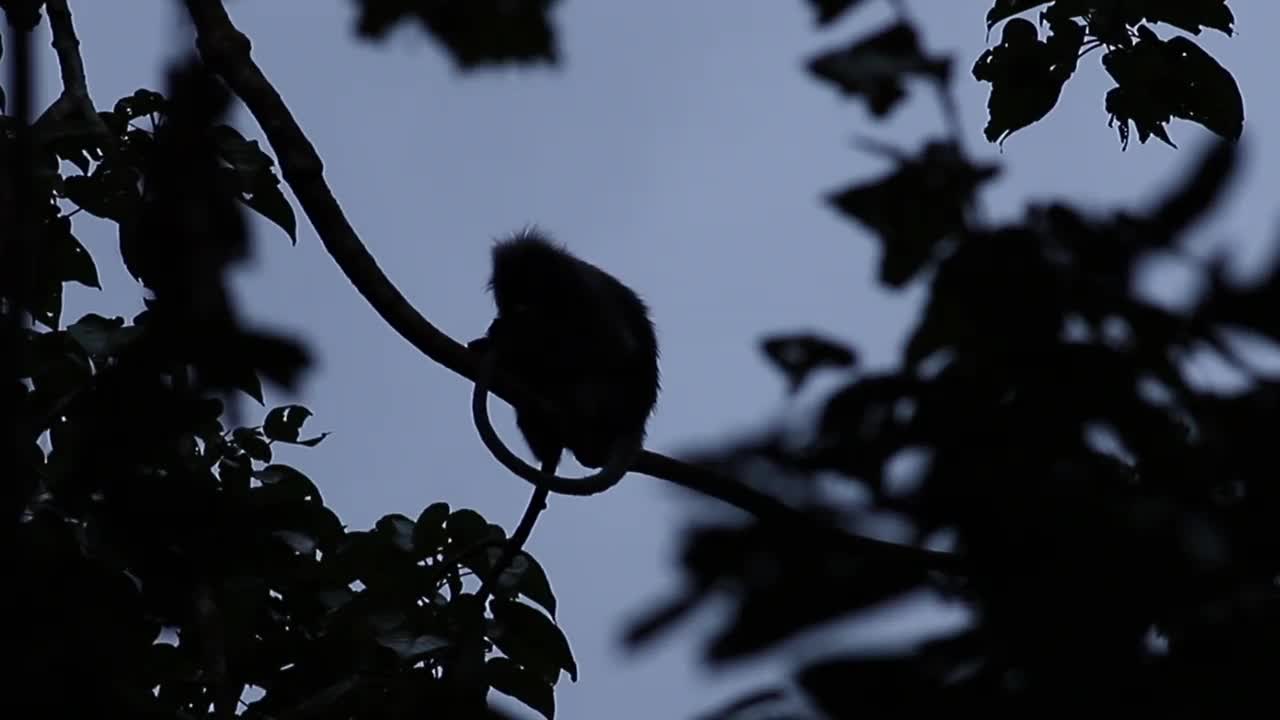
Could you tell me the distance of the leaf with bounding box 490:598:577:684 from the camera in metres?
4.15

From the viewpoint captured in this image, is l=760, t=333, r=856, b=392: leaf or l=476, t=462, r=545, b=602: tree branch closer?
l=760, t=333, r=856, b=392: leaf

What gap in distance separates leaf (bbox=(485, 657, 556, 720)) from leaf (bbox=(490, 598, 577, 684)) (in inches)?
1.1

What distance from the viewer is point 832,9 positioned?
162 centimetres

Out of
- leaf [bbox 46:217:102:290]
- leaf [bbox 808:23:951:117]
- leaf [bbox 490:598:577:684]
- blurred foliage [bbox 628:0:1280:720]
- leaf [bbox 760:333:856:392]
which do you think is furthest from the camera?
leaf [bbox 490:598:577:684]

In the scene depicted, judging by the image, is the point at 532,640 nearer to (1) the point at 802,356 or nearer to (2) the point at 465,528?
(2) the point at 465,528

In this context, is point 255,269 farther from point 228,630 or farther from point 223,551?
point 228,630

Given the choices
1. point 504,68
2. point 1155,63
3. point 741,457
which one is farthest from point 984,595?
point 1155,63

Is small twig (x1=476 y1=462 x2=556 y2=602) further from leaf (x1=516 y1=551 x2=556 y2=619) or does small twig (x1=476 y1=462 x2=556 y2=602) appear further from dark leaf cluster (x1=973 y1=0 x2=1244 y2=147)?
dark leaf cluster (x1=973 y1=0 x2=1244 y2=147)

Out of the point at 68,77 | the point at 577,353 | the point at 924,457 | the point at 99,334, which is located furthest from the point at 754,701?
the point at 577,353

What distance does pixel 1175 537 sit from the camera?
1343 millimetres

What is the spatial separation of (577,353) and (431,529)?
281cm

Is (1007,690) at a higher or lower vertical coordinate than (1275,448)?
lower

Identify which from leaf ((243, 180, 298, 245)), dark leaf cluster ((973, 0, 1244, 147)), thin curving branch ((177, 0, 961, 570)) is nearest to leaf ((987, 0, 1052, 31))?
dark leaf cluster ((973, 0, 1244, 147))

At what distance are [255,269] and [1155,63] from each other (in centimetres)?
278
